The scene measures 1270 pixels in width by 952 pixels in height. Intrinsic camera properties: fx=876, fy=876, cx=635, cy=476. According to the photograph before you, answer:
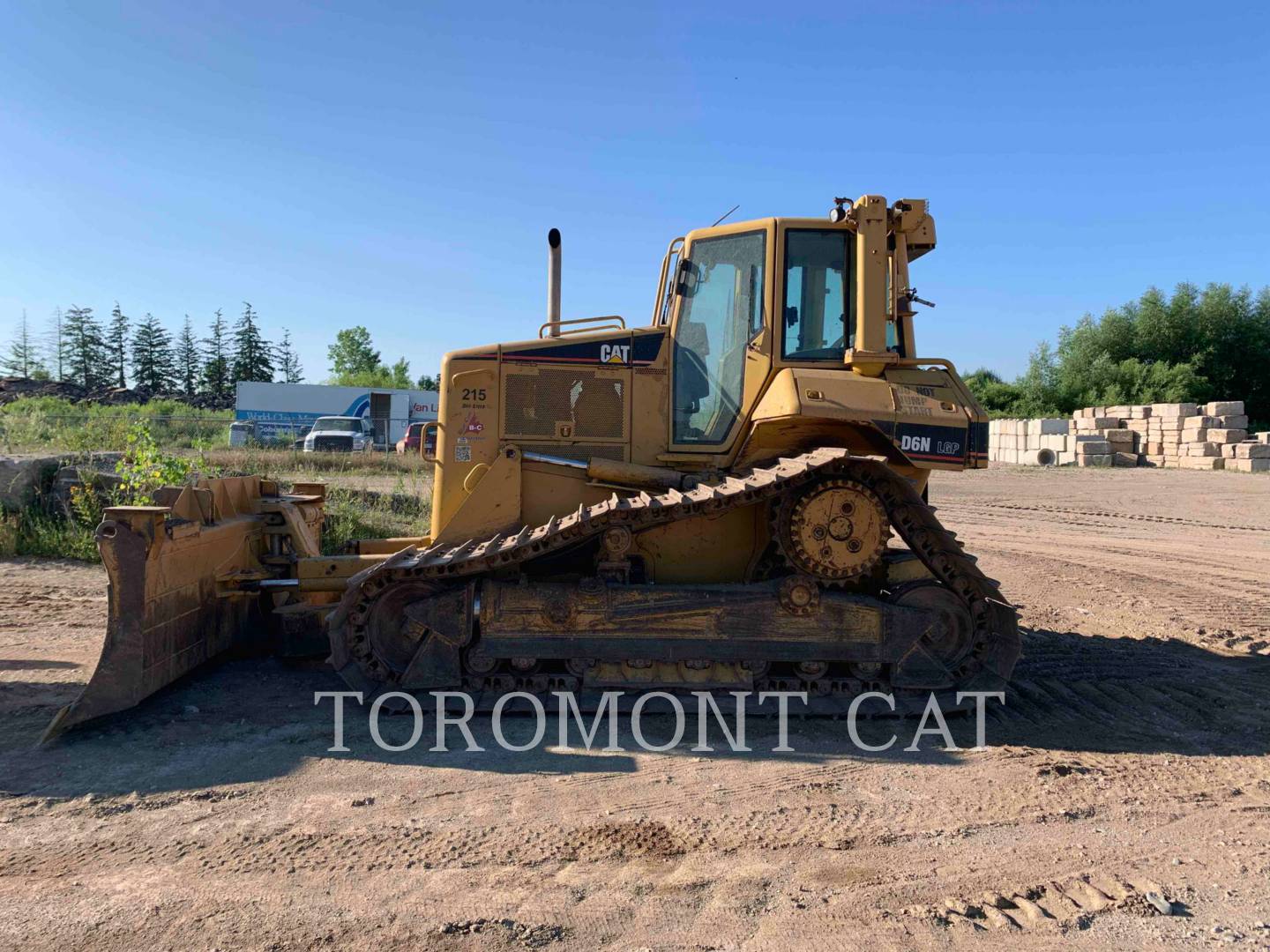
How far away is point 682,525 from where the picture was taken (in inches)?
224

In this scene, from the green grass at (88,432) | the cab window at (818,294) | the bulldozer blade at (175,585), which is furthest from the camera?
the green grass at (88,432)

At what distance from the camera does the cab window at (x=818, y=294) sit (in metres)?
5.82

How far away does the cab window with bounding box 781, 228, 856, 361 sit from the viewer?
229 inches

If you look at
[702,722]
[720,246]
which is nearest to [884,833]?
[702,722]

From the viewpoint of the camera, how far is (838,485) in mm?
5273

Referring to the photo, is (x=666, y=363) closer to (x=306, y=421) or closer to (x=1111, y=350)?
(x=306, y=421)

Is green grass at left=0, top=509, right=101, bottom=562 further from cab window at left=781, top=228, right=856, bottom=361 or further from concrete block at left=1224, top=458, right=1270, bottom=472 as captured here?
concrete block at left=1224, top=458, right=1270, bottom=472

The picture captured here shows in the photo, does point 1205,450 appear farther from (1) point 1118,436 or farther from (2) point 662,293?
(2) point 662,293

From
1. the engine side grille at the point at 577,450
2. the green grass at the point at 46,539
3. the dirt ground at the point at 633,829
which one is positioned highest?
the engine side grille at the point at 577,450

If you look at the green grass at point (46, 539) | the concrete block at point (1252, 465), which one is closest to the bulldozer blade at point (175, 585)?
the green grass at point (46, 539)

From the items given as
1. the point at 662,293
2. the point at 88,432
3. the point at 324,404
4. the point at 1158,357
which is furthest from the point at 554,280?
the point at 1158,357

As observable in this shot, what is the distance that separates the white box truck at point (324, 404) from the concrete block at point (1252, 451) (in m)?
28.0

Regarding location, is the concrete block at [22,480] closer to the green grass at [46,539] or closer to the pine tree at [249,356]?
the green grass at [46,539]

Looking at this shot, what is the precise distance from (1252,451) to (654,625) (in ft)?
84.1
